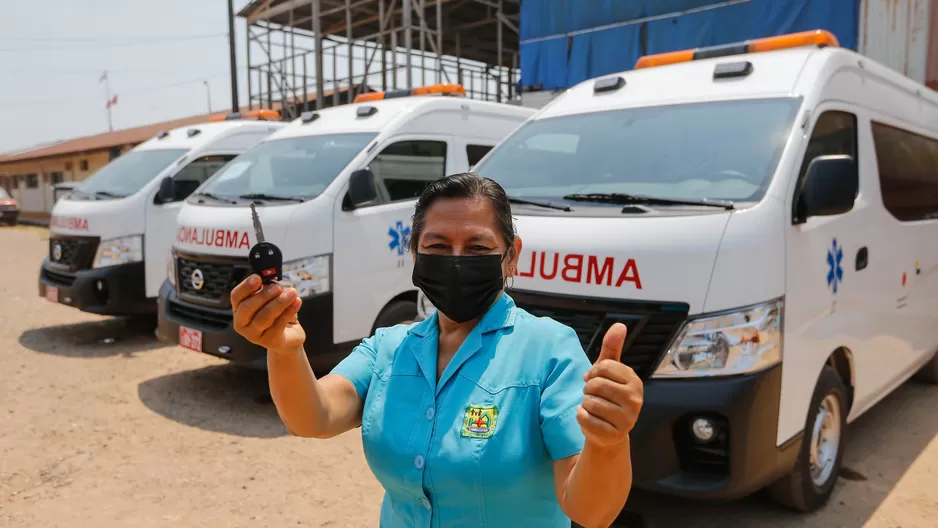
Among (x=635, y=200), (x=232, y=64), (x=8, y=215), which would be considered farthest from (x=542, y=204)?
(x=8, y=215)

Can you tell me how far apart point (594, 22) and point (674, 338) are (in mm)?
11518

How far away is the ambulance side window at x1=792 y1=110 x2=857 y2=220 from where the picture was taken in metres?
2.94

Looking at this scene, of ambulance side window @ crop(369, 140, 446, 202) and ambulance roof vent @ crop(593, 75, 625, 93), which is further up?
ambulance roof vent @ crop(593, 75, 625, 93)

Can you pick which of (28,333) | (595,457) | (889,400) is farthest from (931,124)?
(28,333)

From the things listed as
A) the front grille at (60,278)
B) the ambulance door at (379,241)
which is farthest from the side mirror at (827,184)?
the front grille at (60,278)

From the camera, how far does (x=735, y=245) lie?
261 cm

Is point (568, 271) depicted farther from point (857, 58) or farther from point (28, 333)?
point (28, 333)

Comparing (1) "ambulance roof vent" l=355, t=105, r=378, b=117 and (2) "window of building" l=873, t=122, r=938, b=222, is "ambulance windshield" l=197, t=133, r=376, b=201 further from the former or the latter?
(2) "window of building" l=873, t=122, r=938, b=222

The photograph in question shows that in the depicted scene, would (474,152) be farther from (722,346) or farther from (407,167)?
(722,346)

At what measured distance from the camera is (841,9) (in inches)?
389

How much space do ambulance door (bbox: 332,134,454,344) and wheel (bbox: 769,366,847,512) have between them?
270 cm

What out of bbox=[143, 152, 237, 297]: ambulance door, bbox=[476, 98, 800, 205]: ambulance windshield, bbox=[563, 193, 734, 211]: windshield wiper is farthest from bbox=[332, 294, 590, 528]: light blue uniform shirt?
bbox=[143, 152, 237, 297]: ambulance door

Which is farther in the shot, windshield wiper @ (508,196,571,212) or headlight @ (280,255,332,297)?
headlight @ (280,255,332,297)

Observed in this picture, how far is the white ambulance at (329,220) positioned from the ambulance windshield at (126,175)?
1.49m
